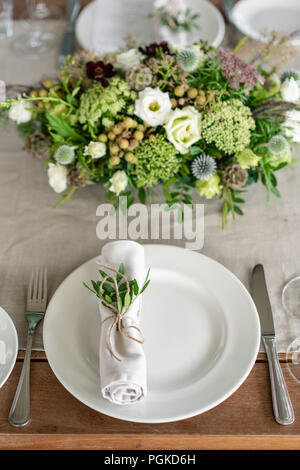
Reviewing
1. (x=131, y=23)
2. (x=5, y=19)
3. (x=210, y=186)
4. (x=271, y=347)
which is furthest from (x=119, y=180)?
(x=5, y=19)

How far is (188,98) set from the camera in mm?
910

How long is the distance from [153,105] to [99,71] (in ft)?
0.46

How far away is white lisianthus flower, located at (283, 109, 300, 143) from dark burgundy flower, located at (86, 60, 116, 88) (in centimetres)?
37

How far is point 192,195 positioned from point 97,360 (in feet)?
1.48

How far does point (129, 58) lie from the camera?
38.2 inches

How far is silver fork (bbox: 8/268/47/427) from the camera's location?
2.34ft

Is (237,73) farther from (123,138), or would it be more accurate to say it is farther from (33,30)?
(33,30)

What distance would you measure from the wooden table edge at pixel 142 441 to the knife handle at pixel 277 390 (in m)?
0.03

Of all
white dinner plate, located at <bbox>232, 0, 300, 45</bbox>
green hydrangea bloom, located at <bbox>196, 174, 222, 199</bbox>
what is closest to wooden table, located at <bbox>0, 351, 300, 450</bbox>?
green hydrangea bloom, located at <bbox>196, 174, 222, 199</bbox>

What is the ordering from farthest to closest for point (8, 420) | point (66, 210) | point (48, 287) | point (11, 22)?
1. point (11, 22)
2. point (66, 210)
3. point (48, 287)
4. point (8, 420)

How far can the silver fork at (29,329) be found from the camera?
28.1 inches

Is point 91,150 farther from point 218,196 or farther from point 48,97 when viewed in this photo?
point 218,196

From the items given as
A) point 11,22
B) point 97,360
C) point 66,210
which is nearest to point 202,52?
point 66,210

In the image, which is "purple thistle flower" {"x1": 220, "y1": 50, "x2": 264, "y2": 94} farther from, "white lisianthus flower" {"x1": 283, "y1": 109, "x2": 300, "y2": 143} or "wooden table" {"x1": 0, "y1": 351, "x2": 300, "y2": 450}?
"wooden table" {"x1": 0, "y1": 351, "x2": 300, "y2": 450}
